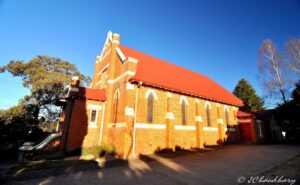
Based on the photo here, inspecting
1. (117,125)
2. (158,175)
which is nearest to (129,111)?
(117,125)

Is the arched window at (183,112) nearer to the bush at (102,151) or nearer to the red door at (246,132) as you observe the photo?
the bush at (102,151)

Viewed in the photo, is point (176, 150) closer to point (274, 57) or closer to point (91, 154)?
point (91, 154)

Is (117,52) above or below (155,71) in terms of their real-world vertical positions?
above

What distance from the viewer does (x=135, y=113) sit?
1334 cm

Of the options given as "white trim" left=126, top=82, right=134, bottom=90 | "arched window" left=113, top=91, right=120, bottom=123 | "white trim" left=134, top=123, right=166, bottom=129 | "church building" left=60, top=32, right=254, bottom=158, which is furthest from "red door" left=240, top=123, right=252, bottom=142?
"arched window" left=113, top=91, right=120, bottom=123

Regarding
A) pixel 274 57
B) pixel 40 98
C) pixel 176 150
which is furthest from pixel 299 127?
pixel 40 98

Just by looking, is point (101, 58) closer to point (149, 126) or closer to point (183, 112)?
point (149, 126)

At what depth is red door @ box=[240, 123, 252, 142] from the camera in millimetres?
21992

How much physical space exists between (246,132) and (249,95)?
2043cm

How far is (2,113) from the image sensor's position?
19406 millimetres

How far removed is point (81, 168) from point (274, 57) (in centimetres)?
2846

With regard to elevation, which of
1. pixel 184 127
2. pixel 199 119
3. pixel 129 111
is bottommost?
pixel 184 127

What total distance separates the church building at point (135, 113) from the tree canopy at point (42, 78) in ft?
32.7

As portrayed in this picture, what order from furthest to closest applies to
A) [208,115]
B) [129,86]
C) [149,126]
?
[208,115]
[149,126]
[129,86]
